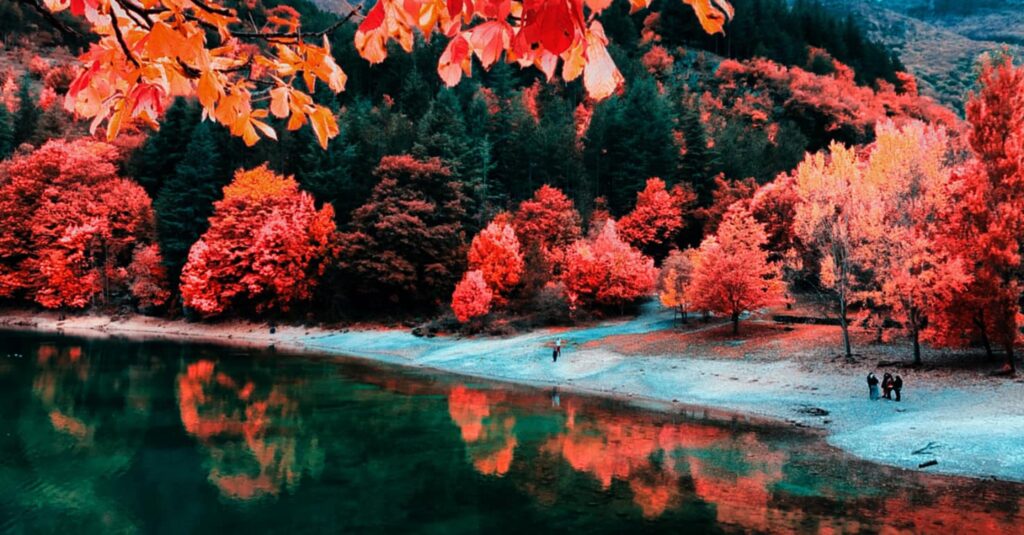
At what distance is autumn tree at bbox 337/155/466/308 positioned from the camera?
4894 cm

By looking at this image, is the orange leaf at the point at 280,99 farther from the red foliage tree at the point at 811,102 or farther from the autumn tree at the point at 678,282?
the red foliage tree at the point at 811,102

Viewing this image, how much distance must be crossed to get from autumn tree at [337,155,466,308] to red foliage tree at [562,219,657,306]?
10.7 meters

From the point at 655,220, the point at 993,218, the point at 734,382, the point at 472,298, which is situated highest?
the point at 655,220

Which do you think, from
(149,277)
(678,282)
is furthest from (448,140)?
(149,277)

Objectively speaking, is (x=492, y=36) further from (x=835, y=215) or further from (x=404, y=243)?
(x=404, y=243)

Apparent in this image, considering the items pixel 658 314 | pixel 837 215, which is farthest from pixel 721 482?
pixel 658 314

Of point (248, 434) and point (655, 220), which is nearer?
point (248, 434)

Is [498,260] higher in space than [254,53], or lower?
higher

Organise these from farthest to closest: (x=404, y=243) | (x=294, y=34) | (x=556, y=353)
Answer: (x=404, y=243)
(x=556, y=353)
(x=294, y=34)

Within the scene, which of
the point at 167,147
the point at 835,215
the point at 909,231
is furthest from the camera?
the point at 167,147

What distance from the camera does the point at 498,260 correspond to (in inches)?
1781

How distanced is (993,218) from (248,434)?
27548 mm

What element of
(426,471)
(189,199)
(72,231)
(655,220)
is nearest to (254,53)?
(426,471)

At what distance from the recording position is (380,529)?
1227cm
